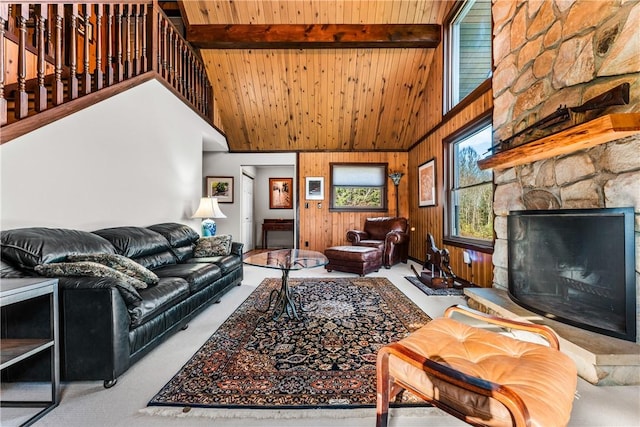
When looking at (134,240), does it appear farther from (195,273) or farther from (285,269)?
(285,269)

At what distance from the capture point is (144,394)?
1462 mm

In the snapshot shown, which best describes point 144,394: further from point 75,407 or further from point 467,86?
point 467,86

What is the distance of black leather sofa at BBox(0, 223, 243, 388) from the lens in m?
1.50

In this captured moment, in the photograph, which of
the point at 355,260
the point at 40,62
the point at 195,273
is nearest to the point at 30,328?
the point at 195,273

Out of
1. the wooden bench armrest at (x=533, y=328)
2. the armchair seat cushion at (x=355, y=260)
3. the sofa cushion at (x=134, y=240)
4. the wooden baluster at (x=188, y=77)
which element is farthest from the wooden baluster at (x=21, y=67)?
the armchair seat cushion at (x=355, y=260)

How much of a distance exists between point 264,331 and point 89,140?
7.80ft

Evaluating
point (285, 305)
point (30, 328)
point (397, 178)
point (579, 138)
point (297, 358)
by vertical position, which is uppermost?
point (397, 178)

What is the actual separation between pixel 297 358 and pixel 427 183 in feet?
13.1

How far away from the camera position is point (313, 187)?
6113 millimetres

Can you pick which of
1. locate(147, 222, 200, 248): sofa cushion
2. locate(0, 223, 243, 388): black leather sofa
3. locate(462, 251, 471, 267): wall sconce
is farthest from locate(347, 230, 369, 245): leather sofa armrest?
locate(0, 223, 243, 388): black leather sofa

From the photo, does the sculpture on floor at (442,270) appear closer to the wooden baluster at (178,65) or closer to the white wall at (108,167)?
the white wall at (108,167)

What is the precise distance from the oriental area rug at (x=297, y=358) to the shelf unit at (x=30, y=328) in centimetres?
54

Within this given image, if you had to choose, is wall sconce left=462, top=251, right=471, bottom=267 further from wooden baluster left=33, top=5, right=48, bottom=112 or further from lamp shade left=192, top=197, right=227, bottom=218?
wooden baluster left=33, top=5, right=48, bottom=112

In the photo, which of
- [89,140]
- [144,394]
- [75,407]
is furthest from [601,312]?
[89,140]
